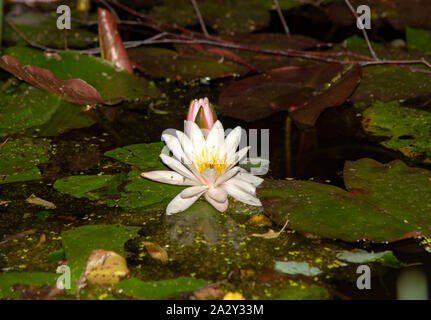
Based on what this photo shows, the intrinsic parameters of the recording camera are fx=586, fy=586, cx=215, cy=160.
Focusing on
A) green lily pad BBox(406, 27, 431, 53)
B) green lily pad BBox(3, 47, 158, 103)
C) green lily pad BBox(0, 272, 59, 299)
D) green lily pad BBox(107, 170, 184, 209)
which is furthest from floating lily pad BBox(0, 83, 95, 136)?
green lily pad BBox(406, 27, 431, 53)

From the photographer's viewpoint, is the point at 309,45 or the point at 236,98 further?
the point at 309,45

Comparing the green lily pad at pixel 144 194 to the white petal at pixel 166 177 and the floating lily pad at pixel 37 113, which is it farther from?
the floating lily pad at pixel 37 113

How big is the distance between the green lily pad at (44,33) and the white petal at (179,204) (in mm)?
1755

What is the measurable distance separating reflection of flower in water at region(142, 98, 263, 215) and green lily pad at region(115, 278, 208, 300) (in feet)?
1.10

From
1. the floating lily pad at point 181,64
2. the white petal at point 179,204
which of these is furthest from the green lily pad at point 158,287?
the floating lily pad at point 181,64

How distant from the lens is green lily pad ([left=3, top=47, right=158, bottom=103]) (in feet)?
8.42

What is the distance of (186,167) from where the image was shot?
6.02ft

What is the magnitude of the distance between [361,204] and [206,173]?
0.46 metres

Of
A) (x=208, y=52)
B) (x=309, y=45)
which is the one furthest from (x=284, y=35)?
(x=208, y=52)

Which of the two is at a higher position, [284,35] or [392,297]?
[284,35]

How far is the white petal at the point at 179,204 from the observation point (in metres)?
1.70

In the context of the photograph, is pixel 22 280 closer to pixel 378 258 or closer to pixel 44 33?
pixel 378 258

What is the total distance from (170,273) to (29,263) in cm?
37

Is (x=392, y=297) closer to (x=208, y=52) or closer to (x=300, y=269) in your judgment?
(x=300, y=269)
